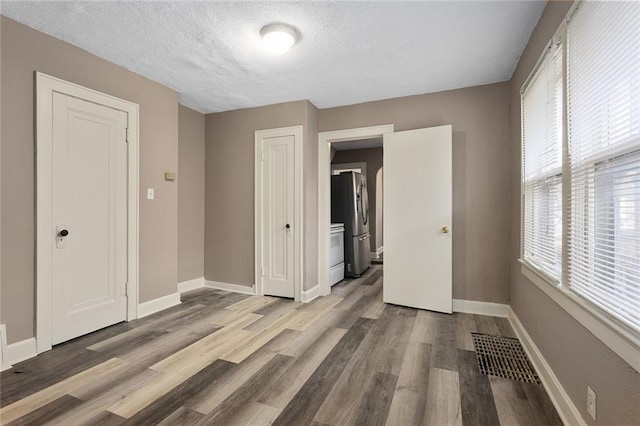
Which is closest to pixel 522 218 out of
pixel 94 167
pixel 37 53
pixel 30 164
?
pixel 94 167

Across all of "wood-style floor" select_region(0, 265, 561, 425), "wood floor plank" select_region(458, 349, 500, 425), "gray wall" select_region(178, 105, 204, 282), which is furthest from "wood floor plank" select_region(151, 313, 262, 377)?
"wood floor plank" select_region(458, 349, 500, 425)

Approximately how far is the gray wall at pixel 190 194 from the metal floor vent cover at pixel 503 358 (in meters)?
3.57

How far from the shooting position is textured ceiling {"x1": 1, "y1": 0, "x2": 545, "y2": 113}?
1.95 meters

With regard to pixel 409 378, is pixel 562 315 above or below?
above

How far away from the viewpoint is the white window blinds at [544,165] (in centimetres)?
174

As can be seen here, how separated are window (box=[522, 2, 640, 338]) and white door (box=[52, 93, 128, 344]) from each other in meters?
3.55

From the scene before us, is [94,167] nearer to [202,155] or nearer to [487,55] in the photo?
[202,155]

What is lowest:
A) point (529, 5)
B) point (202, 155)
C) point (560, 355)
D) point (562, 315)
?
point (560, 355)

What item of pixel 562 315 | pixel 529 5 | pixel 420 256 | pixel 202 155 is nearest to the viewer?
pixel 562 315

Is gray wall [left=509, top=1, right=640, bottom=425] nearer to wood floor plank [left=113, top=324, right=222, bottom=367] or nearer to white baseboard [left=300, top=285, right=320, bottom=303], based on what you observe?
white baseboard [left=300, top=285, right=320, bottom=303]

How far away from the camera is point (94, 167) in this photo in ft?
8.50

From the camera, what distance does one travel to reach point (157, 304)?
3.14 m

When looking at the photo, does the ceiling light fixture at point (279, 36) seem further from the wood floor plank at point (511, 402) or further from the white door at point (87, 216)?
the wood floor plank at point (511, 402)

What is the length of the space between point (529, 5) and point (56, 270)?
4060 mm
